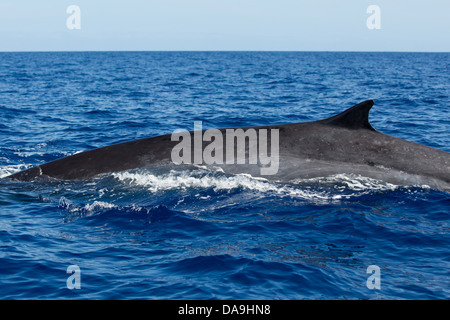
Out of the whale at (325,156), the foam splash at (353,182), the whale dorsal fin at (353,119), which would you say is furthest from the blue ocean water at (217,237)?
the whale dorsal fin at (353,119)

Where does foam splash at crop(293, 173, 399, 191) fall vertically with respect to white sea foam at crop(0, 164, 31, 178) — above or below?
above

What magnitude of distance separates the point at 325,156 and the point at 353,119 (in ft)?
3.33

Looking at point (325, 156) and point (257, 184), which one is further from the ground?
point (325, 156)

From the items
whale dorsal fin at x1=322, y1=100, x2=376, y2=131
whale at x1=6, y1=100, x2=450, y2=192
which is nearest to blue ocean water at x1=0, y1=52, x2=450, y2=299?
whale at x1=6, y1=100, x2=450, y2=192

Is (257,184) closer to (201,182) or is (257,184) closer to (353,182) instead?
(201,182)

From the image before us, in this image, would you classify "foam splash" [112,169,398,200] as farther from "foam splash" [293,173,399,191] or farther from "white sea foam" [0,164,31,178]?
"white sea foam" [0,164,31,178]

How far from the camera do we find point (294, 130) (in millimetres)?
12188

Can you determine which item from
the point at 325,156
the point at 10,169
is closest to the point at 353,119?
the point at 325,156

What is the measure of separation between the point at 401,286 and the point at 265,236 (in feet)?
8.83

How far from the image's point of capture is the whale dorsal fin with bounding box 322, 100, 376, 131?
11641 millimetres

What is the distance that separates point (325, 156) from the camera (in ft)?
39.2

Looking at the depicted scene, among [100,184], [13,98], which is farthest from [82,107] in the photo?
[100,184]
